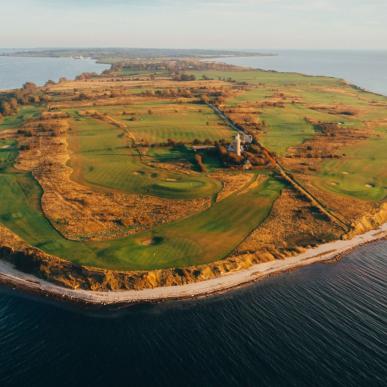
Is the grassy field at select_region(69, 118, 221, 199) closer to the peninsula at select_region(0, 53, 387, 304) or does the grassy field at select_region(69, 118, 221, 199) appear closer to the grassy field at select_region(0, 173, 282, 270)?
the peninsula at select_region(0, 53, 387, 304)

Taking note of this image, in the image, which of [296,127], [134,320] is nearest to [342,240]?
[134,320]

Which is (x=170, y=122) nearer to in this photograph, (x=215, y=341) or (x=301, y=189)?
(x=301, y=189)

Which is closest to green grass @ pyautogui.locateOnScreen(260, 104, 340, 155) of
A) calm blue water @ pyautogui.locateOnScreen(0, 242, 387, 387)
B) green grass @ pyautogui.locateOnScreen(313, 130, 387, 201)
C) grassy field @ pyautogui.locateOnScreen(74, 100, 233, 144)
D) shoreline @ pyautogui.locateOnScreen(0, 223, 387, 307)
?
grassy field @ pyautogui.locateOnScreen(74, 100, 233, 144)

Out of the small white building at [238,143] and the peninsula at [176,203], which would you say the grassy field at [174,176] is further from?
the small white building at [238,143]

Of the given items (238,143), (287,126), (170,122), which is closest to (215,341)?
(238,143)

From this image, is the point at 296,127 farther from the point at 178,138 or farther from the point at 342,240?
the point at 342,240

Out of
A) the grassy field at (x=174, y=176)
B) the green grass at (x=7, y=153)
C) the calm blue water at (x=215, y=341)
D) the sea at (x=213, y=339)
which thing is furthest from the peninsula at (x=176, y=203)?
the calm blue water at (x=215, y=341)

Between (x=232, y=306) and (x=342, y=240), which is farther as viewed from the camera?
(x=342, y=240)
